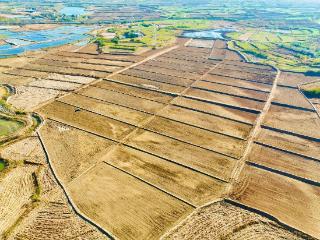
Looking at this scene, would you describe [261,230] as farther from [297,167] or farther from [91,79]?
[91,79]

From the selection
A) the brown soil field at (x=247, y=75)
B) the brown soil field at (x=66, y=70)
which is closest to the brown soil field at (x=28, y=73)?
the brown soil field at (x=66, y=70)

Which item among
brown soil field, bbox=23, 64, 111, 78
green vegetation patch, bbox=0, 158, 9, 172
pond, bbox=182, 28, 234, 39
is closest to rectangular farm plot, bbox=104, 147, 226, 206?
green vegetation patch, bbox=0, 158, 9, 172

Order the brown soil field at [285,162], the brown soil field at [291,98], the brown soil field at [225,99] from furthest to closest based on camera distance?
the brown soil field at [291,98] < the brown soil field at [225,99] < the brown soil field at [285,162]

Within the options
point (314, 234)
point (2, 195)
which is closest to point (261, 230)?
point (314, 234)

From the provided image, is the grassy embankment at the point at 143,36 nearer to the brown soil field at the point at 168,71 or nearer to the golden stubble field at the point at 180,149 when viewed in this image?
the brown soil field at the point at 168,71

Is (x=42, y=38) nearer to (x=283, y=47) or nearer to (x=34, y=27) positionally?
(x=34, y=27)

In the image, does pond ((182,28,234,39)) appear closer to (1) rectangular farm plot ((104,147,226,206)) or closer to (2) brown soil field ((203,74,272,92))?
(2) brown soil field ((203,74,272,92))
